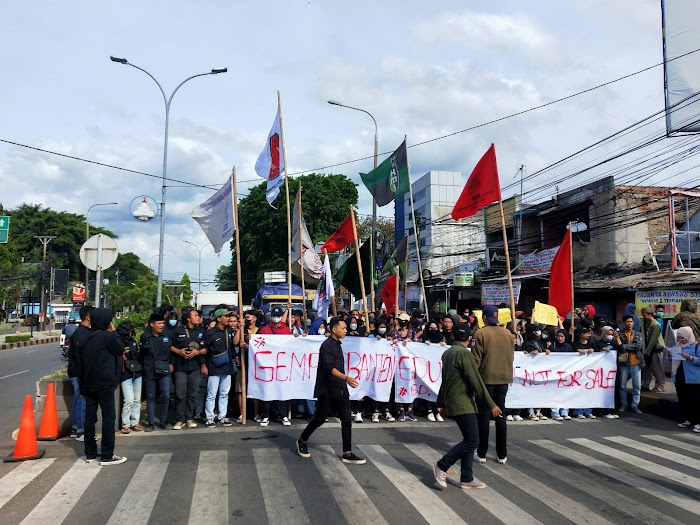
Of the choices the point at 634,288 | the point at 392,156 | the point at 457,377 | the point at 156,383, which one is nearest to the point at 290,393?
the point at 156,383

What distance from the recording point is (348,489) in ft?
18.2

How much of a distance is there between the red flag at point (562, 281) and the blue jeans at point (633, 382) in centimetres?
158

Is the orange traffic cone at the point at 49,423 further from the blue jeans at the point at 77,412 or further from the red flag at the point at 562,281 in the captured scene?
the red flag at the point at 562,281

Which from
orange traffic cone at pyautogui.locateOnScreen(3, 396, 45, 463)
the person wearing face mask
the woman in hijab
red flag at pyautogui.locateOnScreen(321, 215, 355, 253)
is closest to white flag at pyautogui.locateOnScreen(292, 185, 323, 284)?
red flag at pyautogui.locateOnScreen(321, 215, 355, 253)

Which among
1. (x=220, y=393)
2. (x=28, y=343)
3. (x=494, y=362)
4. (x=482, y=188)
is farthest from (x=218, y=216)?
(x=28, y=343)

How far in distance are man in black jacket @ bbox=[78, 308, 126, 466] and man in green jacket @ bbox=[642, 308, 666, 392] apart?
30.5 feet

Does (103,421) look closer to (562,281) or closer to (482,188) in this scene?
(482,188)

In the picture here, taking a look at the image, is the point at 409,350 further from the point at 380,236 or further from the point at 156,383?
the point at 380,236

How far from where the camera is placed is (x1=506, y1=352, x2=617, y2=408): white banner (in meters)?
9.42

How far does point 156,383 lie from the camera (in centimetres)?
842

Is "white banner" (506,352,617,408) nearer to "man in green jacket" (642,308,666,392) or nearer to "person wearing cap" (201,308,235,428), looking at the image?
"man in green jacket" (642,308,666,392)

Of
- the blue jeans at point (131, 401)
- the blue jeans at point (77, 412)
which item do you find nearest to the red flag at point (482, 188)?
the blue jeans at point (131, 401)

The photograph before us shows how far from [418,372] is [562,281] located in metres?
3.93

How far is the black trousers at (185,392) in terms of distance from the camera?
821 centimetres
